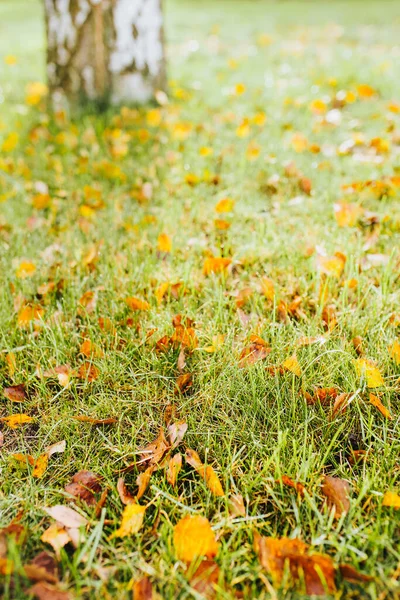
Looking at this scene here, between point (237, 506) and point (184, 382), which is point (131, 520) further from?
point (184, 382)

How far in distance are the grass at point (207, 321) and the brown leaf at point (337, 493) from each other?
2cm

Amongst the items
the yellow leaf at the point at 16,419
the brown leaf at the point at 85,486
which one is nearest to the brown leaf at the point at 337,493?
the brown leaf at the point at 85,486

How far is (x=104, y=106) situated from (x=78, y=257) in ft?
7.35

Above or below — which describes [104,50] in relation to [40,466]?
above

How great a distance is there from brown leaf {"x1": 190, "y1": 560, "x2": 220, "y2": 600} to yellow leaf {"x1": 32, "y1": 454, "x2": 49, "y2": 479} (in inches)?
20.1

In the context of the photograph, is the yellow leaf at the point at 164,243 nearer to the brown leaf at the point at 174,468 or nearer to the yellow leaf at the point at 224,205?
the yellow leaf at the point at 224,205

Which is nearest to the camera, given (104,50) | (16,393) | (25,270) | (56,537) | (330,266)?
(56,537)

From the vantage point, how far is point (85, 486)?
4.29 feet

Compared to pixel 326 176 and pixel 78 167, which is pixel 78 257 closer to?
pixel 78 167

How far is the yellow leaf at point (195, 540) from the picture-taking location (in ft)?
3.72

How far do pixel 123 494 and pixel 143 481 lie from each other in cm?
6

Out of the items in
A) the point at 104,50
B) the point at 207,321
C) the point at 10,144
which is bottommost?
the point at 207,321

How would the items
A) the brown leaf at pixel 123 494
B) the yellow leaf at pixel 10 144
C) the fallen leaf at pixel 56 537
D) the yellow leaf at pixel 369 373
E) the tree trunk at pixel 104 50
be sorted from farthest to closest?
the tree trunk at pixel 104 50, the yellow leaf at pixel 10 144, the yellow leaf at pixel 369 373, the brown leaf at pixel 123 494, the fallen leaf at pixel 56 537

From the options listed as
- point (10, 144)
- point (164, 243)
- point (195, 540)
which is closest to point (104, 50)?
point (10, 144)
